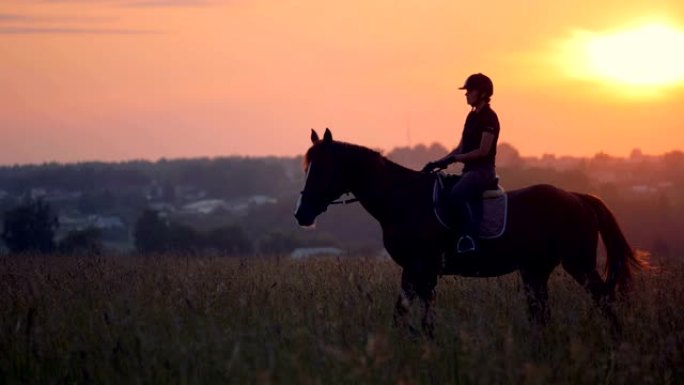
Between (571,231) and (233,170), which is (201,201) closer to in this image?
(233,170)

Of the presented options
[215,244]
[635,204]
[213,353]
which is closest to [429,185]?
[213,353]

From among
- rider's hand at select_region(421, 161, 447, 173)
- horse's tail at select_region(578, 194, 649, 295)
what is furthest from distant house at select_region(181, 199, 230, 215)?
rider's hand at select_region(421, 161, 447, 173)

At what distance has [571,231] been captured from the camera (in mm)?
10797

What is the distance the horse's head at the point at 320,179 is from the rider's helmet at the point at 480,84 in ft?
5.05

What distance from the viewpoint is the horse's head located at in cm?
1037

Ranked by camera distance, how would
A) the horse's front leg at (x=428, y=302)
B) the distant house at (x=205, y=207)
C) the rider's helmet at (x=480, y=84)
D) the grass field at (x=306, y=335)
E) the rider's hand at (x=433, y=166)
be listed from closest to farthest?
the grass field at (x=306, y=335)
the horse's front leg at (x=428, y=302)
the rider's helmet at (x=480, y=84)
the rider's hand at (x=433, y=166)
the distant house at (x=205, y=207)

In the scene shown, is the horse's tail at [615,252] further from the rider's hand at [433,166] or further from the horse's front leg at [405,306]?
the horse's front leg at [405,306]

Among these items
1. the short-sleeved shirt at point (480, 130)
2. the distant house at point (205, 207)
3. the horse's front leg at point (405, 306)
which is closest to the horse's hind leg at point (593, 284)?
the short-sleeved shirt at point (480, 130)

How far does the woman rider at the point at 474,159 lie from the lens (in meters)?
10.4

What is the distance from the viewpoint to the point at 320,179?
10.4 metres

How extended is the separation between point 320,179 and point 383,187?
698 mm

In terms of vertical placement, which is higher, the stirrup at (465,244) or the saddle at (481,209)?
the saddle at (481,209)

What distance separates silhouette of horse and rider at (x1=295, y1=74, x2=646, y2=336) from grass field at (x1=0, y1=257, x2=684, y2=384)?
422mm

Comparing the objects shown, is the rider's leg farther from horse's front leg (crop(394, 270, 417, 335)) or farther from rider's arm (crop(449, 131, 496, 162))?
horse's front leg (crop(394, 270, 417, 335))
